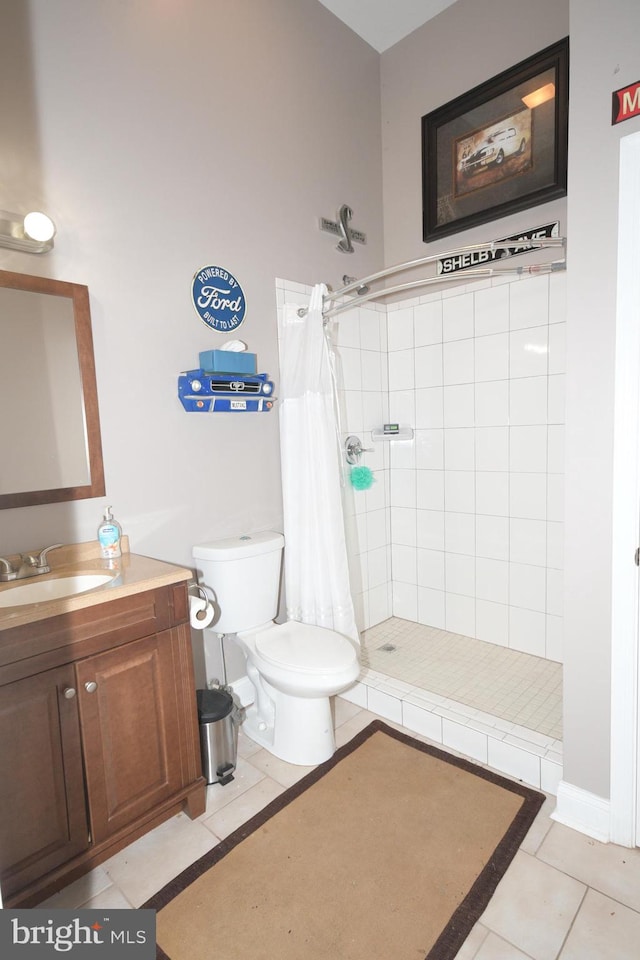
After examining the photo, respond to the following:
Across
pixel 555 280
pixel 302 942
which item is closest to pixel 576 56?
pixel 555 280

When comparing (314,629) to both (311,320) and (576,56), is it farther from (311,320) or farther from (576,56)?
(576,56)

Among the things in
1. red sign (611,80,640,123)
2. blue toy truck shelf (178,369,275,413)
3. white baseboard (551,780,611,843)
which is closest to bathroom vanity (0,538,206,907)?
blue toy truck shelf (178,369,275,413)

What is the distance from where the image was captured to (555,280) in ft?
7.54

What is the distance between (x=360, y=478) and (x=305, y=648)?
3.58 feet

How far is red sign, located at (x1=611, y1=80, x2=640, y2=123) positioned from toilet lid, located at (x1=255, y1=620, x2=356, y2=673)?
6.06 feet

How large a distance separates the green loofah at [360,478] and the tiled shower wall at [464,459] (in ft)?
0.15

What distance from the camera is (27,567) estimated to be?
1.57 metres

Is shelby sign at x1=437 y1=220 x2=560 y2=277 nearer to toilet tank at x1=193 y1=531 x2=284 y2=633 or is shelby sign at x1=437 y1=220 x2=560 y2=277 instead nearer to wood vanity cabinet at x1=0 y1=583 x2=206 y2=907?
toilet tank at x1=193 y1=531 x2=284 y2=633

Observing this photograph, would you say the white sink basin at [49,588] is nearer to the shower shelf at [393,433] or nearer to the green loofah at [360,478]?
the green loofah at [360,478]

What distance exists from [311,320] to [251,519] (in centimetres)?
93

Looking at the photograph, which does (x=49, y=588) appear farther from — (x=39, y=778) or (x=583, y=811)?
(x=583, y=811)

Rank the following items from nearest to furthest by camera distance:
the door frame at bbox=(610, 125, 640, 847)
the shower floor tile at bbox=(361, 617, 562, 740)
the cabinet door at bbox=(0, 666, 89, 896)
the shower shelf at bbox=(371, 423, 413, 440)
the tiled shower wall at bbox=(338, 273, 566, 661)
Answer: the cabinet door at bbox=(0, 666, 89, 896), the door frame at bbox=(610, 125, 640, 847), the shower floor tile at bbox=(361, 617, 562, 740), the tiled shower wall at bbox=(338, 273, 566, 661), the shower shelf at bbox=(371, 423, 413, 440)

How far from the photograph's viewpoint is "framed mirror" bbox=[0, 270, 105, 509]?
1594 mm

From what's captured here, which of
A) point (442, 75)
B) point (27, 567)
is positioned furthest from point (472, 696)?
point (442, 75)
